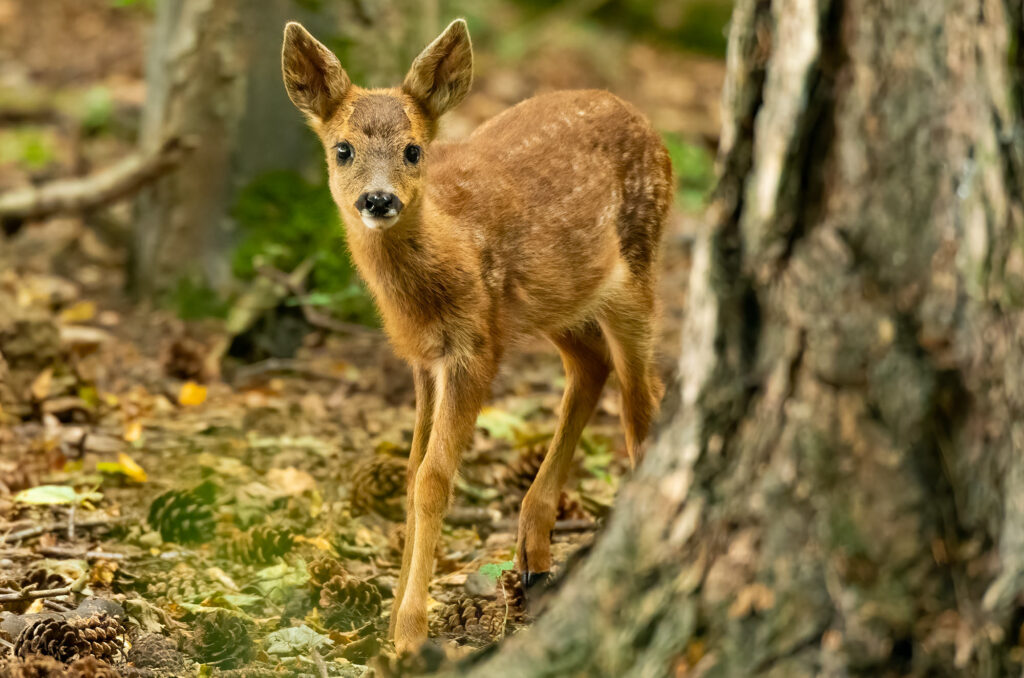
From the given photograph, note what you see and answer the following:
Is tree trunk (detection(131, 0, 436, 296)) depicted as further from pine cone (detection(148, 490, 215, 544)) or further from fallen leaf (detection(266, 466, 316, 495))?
pine cone (detection(148, 490, 215, 544))

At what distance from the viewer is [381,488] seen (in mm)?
5387

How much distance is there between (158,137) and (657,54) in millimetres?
8033

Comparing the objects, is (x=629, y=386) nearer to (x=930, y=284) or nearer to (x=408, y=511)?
(x=408, y=511)

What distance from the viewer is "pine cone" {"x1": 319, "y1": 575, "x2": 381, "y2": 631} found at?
4.37 meters

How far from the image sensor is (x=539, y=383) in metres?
7.21

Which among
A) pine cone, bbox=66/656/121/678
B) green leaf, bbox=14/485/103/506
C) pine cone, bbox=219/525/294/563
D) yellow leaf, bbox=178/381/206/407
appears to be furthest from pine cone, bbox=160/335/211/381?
pine cone, bbox=66/656/121/678

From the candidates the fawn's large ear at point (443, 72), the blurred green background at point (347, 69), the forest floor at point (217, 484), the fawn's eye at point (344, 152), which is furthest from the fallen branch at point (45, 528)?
the fawn's large ear at point (443, 72)

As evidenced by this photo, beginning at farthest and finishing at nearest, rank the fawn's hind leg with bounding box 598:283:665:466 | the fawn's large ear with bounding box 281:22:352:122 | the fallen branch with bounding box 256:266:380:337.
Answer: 1. the fallen branch with bounding box 256:266:380:337
2. the fawn's hind leg with bounding box 598:283:665:466
3. the fawn's large ear with bounding box 281:22:352:122

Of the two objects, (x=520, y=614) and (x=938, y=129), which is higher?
(x=938, y=129)

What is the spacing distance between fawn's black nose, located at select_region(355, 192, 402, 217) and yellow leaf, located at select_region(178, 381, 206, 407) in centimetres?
226

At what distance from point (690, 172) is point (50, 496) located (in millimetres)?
6990

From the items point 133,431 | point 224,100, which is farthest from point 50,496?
point 224,100

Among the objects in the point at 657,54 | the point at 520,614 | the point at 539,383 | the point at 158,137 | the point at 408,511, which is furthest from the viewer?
the point at 657,54

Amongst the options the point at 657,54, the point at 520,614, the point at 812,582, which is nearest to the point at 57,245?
the point at 520,614
